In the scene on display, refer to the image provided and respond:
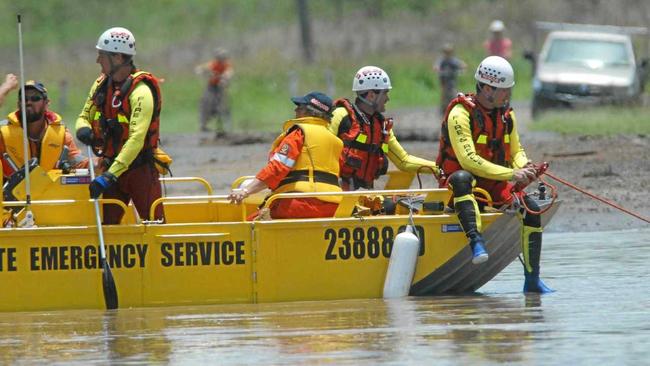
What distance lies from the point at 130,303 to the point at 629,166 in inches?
456

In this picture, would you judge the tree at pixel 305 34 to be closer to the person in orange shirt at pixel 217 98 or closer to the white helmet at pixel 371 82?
the person in orange shirt at pixel 217 98

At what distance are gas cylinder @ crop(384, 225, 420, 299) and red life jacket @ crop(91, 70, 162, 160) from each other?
2.05 meters

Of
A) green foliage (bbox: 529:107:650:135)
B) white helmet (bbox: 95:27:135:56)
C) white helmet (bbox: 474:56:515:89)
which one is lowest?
green foliage (bbox: 529:107:650:135)

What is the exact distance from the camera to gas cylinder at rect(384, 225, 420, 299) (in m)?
13.1

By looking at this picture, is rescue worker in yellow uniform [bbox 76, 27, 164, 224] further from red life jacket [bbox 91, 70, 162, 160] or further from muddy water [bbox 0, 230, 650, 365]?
muddy water [bbox 0, 230, 650, 365]

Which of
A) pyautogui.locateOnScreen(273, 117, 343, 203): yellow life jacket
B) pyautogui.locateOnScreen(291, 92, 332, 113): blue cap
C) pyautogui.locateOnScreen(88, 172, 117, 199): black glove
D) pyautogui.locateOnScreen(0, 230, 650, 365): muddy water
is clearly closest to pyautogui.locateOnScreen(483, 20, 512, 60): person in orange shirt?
pyautogui.locateOnScreen(0, 230, 650, 365): muddy water

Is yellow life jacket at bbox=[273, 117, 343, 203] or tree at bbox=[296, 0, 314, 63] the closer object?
yellow life jacket at bbox=[273, 117, 343, 203]

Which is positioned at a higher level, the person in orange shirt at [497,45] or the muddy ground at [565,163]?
the person in orange shirt at [497,45]

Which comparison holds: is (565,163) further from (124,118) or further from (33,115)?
(124,118)

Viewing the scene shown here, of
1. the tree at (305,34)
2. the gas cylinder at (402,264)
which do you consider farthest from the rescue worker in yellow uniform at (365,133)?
the tree at (305,34)

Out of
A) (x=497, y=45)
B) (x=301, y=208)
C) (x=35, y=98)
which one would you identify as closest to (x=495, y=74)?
(x=301, y=208)

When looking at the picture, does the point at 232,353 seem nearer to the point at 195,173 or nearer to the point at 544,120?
the point at 195,173

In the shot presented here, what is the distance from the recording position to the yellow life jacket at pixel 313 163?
13.3 meters

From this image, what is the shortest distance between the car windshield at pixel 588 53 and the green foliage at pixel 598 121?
1.47 metres
